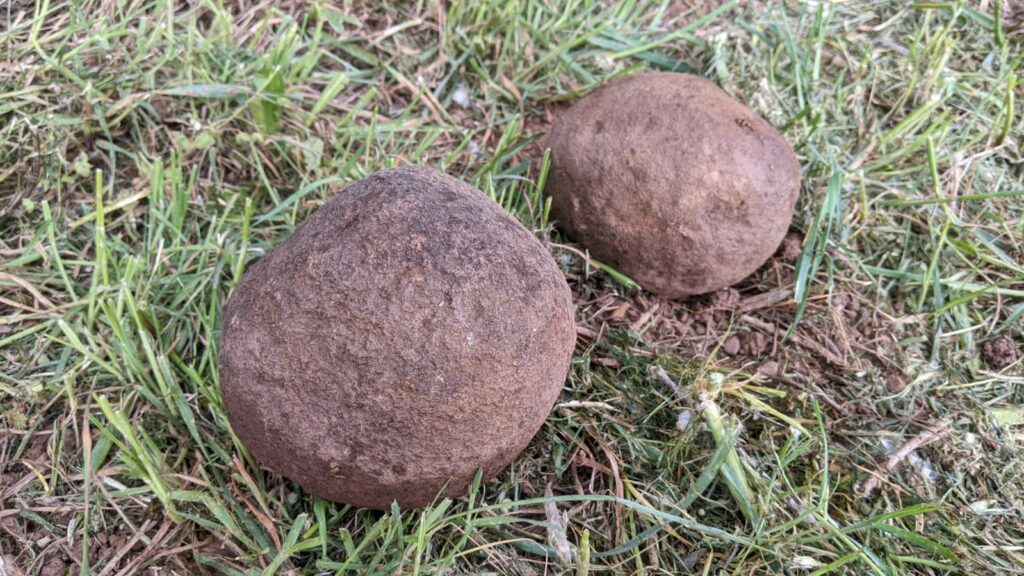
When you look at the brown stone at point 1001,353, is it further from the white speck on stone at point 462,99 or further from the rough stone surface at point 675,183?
the white speck on stone at point 462,99

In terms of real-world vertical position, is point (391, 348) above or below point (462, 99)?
above

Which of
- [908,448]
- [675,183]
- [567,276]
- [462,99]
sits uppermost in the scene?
[675,183]

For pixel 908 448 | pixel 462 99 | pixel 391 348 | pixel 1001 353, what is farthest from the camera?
pixel 462 99

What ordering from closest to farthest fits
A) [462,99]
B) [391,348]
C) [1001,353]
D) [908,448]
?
[391,348] → [908,448] → [1001,353] → [462,99]

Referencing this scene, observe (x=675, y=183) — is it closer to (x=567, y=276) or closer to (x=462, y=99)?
(x=567, y=276)

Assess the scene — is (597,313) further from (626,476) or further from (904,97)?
(904,97)

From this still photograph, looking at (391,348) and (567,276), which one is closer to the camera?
(391,348)

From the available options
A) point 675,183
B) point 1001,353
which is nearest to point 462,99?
point 675,183
